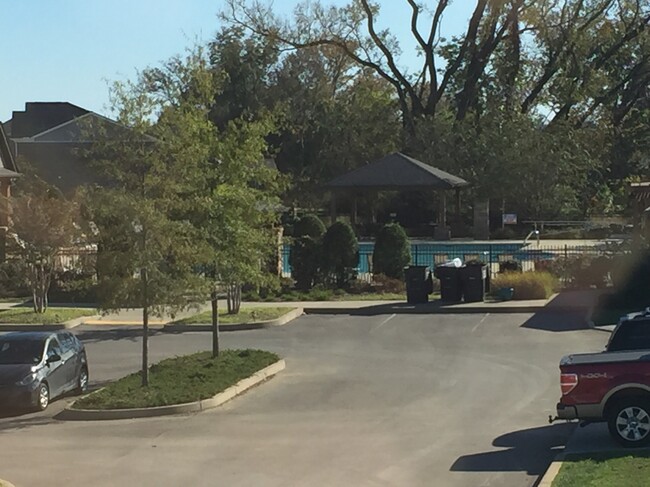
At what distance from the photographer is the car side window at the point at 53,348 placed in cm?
1962

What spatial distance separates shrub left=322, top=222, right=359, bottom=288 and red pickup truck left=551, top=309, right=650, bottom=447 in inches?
927

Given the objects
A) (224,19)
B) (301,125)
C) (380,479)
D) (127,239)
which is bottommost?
(380,479)

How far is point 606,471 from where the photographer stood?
11.2 metres

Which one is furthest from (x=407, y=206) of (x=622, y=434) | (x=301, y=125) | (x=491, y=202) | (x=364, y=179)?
(x=622, y=434)

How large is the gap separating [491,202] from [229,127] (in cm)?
4746

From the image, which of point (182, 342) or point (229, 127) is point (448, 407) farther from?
point (182, 342)

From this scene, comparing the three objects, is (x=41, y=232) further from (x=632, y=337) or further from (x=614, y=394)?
(x=614, y=394)

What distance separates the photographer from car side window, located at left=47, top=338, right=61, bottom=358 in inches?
773

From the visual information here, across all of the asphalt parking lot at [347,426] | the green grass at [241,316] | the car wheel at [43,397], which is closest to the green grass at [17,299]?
the green grass at [241,316]

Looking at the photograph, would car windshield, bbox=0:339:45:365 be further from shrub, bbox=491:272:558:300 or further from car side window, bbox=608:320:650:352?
shrub, bbox=491:272:558:300

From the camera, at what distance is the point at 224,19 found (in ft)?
235

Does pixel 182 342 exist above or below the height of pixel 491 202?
below

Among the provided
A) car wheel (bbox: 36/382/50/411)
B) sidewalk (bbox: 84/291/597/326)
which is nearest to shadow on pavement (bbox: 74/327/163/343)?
sidewalk (bbox: 84/291/597/326)

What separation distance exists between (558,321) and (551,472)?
1716cm
